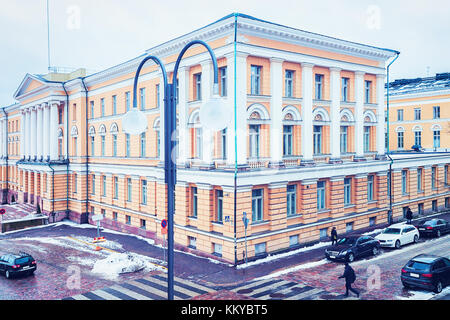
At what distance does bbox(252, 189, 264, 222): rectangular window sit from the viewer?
2411 cm

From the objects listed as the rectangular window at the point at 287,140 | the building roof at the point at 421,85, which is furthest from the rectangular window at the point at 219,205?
the building roof at the point at 421,85

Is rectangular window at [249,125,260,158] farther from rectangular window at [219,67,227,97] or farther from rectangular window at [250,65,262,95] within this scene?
rectangular window at [219,67,227,97]

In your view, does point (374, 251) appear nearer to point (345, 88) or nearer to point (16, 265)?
point (345, 88)

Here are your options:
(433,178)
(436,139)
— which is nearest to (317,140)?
(433,178)

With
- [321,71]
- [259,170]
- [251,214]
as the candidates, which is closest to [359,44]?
[321,71]

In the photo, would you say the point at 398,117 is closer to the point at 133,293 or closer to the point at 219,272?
the point at 219,272

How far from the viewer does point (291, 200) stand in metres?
26.4

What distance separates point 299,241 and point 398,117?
32955 mm

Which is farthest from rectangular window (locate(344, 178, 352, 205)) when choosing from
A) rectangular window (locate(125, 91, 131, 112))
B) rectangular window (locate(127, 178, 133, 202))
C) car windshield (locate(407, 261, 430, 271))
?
rectangular window (locate(125, 91, 131, 112))

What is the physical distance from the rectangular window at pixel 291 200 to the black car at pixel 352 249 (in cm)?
364

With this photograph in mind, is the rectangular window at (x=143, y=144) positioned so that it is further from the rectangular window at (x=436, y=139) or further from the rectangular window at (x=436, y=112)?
the rectangular window at (x=436, y=112)

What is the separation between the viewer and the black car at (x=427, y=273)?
56.2 ft

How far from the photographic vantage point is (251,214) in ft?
77.2

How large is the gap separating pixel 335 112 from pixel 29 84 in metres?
34.5
